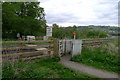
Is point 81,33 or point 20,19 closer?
point 81,33

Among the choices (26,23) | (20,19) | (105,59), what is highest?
(20,19)

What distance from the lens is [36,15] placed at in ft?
70.7

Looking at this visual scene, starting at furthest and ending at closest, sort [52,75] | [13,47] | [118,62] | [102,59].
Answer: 1. [102,59]
2. [118,62]
3. [13,47]
4. [52,75]

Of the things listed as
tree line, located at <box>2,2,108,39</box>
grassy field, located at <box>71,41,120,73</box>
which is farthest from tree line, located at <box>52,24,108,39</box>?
grassy field, located at <box>71,41,120,73</box>

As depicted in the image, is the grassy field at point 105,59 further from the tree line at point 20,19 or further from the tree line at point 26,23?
the tree line at point 20,19

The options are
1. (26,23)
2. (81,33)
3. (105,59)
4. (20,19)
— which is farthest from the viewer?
(26,23)

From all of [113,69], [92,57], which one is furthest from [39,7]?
[113,69]

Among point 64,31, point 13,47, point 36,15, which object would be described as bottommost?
point 13,47

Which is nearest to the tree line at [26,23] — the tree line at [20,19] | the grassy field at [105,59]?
the tree line at [20,19]

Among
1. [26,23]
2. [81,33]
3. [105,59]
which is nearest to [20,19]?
[26,23]

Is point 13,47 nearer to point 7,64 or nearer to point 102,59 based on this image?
point 7,64

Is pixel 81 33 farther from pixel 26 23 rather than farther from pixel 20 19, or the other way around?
pixel 20 19

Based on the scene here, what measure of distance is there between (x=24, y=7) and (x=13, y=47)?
19.2 m

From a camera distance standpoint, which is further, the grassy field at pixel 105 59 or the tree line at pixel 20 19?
the tree line at pixel 20 19
